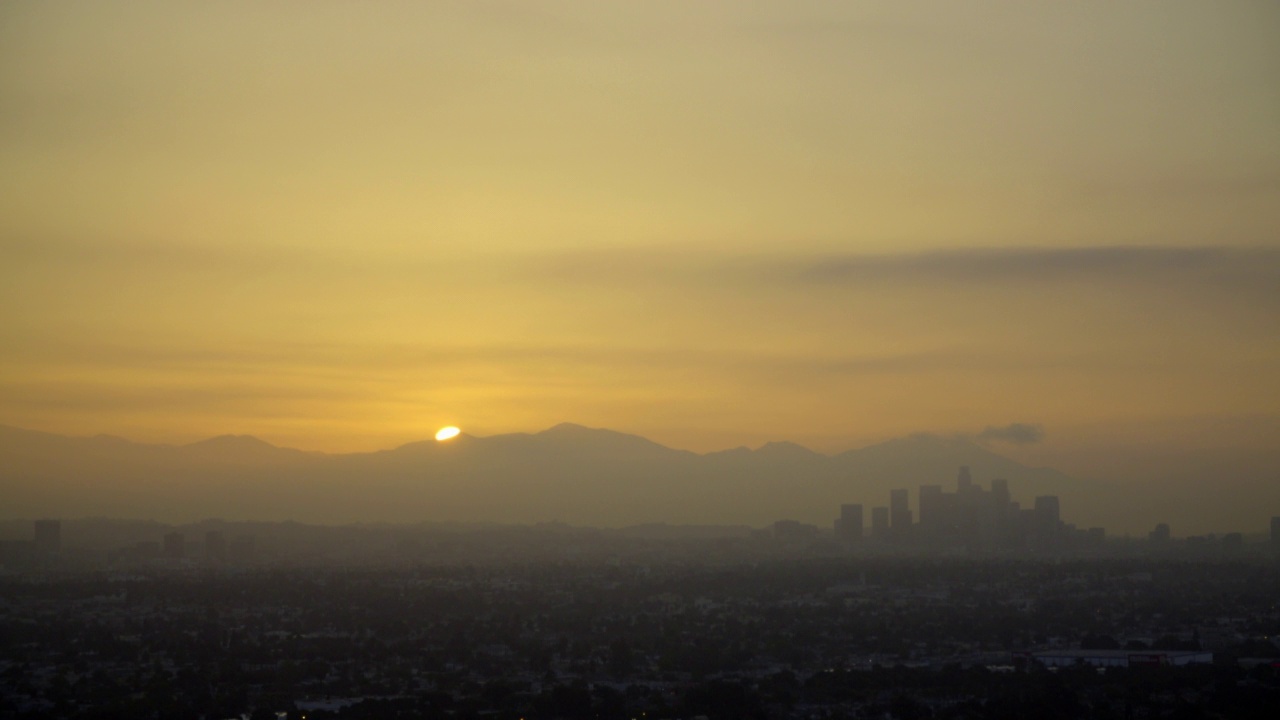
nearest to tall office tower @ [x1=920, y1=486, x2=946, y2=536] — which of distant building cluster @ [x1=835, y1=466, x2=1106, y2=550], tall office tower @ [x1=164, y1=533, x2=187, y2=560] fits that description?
distant building cluster @ [x1=835, y1=466, x2=1106, y2=550]

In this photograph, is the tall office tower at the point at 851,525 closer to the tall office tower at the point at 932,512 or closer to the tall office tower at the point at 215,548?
the tall office tower at the point at 932,512

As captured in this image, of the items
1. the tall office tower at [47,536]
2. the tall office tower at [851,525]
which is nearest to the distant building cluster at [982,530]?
the tall office tower at [851,525]

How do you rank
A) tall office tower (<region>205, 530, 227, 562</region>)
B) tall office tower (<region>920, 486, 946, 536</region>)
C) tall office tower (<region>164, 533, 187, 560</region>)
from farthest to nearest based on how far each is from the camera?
tall office tower (<region>920, 486, 946, 536</region>), tall office tower (<region>205, 530, 227, 562</region>), tall office tower (<region>164, 533, 187, 560</region>)

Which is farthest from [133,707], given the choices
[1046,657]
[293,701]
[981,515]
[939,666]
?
[981,515]

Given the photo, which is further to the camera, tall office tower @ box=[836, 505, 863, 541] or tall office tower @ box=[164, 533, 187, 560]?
tall office tower @ box=[836, 505, 863, 541]

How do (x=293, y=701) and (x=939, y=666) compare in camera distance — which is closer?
(x=293, y=701)

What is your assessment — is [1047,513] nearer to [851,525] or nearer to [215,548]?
[851,525]

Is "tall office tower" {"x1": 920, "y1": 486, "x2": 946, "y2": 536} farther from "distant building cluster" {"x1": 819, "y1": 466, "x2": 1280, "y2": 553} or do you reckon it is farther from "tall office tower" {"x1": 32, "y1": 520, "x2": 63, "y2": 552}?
"tall office tower" {"x1": 32, "y1": 520, "x2": 63, "y2": 552}

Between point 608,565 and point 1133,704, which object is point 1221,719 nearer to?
point 1133,704

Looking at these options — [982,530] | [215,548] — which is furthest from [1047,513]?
[215,548]
